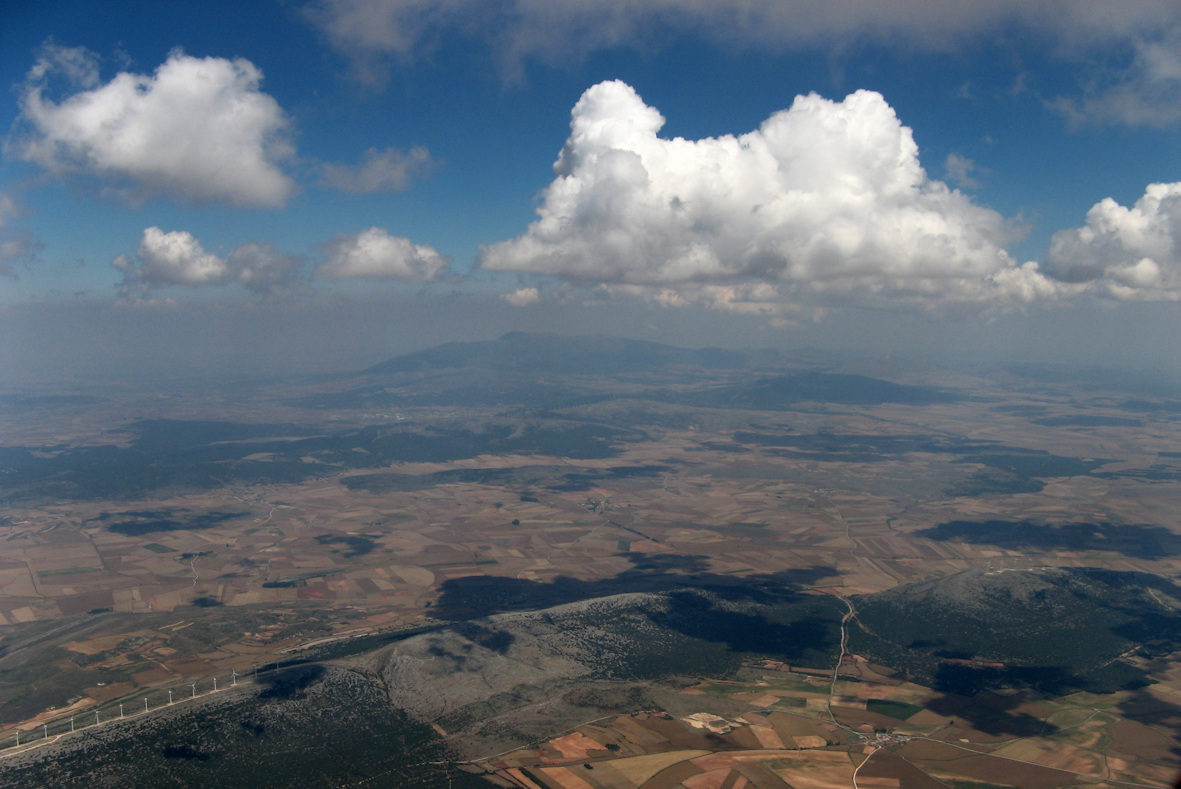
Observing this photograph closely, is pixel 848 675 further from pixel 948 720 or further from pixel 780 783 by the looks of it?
pixel 780 783

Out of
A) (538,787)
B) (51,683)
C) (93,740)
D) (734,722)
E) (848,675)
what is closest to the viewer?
(538,787)

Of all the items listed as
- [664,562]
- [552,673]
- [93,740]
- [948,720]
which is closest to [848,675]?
[948,720]

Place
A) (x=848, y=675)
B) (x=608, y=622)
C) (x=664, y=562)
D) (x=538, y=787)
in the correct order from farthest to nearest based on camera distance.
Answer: (x=664, y=562) → (x=608, y=622) → (x=848, y=675) → (x=538, y=787)

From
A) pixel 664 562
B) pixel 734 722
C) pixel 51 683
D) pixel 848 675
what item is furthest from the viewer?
pixel 664 562

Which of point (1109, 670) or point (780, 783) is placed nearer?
point (780, 783)

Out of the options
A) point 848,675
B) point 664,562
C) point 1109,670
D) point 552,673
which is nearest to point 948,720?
point 848,675

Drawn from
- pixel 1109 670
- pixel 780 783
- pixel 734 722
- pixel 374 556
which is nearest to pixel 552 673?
pixel 734 722

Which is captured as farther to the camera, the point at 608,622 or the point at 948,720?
the point at 608,622

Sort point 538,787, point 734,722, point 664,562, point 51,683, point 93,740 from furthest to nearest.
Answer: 1. point 664,562
2. point 51,683
3. point 734,722
4. point 93,740
5. point 538,787

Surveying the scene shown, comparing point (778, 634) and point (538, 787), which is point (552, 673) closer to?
point (538, 787)
